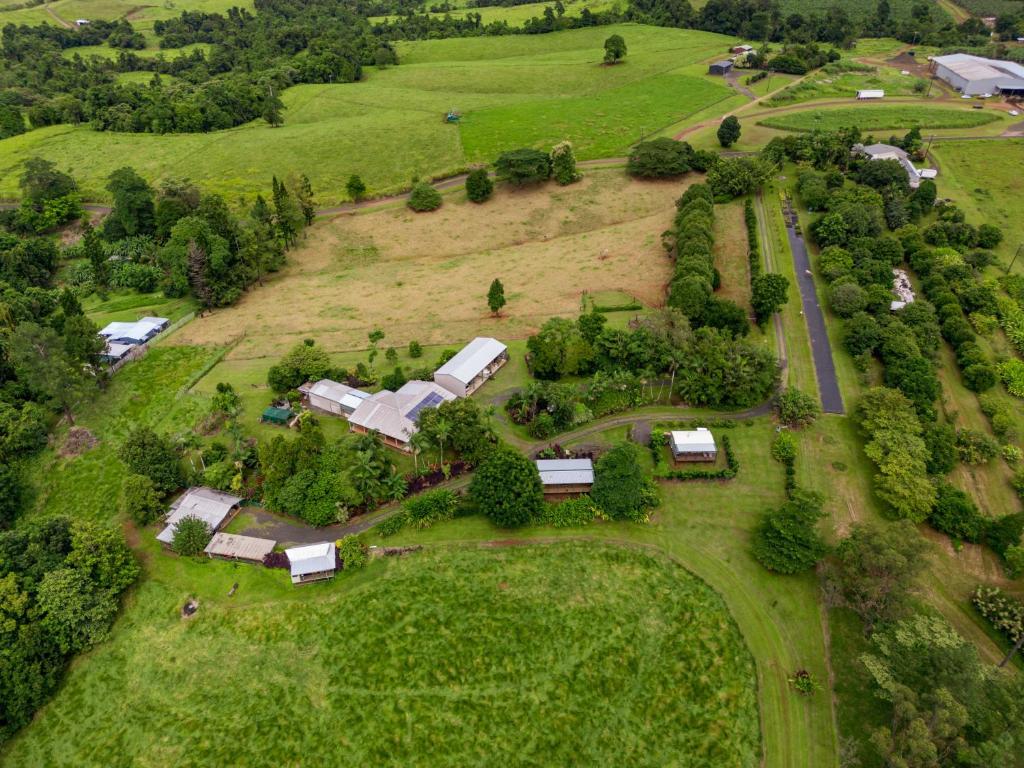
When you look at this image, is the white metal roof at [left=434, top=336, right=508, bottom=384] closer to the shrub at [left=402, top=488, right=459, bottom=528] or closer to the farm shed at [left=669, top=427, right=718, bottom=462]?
the shrub at [left=402, top=488, right=459, bottom=528]

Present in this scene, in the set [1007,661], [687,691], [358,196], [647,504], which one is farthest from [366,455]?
[358,196]

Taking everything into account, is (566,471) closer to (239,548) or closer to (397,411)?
(397,411)

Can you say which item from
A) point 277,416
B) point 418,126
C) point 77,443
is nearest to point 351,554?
point 277,416

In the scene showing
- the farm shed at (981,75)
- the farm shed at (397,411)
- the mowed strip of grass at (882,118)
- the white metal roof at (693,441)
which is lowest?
the white metal roof at (693,441)

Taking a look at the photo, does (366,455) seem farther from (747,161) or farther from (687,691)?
A: (747,161)

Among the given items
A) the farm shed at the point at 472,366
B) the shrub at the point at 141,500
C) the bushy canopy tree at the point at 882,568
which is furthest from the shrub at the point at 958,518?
the shrub at the point at 141,500

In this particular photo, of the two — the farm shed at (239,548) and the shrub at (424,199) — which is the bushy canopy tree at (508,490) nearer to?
the farm shed at (239,548)
